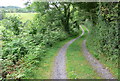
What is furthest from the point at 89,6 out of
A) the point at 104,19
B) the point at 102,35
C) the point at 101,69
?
the point at 101,69

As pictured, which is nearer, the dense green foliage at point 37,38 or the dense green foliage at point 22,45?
the dense green foliage at point 22,45

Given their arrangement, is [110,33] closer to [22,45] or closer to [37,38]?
[22,45]

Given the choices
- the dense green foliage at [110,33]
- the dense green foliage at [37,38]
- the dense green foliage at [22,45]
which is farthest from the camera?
the dense green foliage at [110,33]

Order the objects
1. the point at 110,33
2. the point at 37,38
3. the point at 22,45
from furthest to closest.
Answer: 1. the point at 37,38
2. the point at 22,45
3. the point at 110,33

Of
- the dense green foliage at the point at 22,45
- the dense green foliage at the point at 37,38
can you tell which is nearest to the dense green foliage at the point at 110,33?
the dense green foliage at the point at 37,38

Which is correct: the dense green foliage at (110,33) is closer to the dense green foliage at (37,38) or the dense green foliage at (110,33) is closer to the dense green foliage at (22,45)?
the dense green foliage at (37,38)

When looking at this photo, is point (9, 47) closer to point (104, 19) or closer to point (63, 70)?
point (63, 70)

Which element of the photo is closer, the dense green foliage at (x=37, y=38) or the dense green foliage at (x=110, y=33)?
the dense green foliage at (x=37, y=38)

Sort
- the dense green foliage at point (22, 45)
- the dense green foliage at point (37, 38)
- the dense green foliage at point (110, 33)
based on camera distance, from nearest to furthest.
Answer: the dense green foliage at point (22, 45) → the dense green foliage at point (37, 38) → the dense green foliage at point (110, 33)

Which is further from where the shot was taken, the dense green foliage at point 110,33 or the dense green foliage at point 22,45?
the dense green foliage at point 110,33

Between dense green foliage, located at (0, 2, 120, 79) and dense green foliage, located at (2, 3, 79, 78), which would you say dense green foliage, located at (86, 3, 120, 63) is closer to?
dense green foliage, located at (0, 2, 120, 79)

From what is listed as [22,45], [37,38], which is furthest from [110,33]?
[37,38]

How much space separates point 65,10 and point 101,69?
73.9ft

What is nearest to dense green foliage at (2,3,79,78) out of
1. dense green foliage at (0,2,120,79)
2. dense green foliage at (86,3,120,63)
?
dense green foliage at (0,2,120,79)
